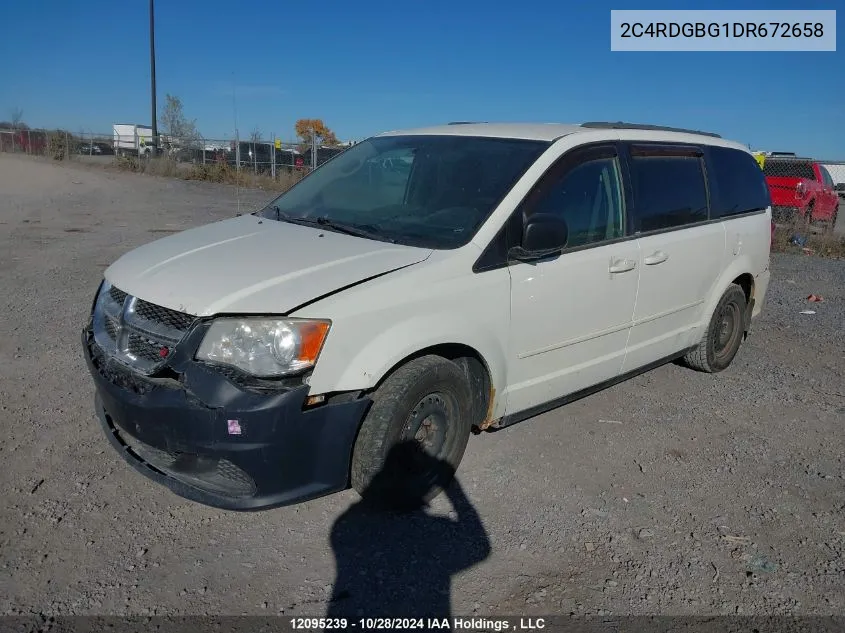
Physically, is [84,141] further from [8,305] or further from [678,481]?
[678,481]

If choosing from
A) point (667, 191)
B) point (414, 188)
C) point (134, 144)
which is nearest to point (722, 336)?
point (667, 191)

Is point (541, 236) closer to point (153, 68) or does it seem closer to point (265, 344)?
point (265, 344)

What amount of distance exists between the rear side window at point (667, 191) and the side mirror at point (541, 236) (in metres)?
1.01

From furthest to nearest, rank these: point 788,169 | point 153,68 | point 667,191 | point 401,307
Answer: point 153,68, point 788,169, point 667,191, point 401,307

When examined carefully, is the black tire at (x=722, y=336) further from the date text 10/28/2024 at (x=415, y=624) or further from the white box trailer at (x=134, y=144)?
the white box trailer at (x=134, y=144)

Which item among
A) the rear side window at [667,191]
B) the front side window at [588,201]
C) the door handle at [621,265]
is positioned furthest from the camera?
the rear side window at [667,191]

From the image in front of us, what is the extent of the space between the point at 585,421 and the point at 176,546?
271cm

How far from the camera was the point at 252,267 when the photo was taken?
10.7 feet

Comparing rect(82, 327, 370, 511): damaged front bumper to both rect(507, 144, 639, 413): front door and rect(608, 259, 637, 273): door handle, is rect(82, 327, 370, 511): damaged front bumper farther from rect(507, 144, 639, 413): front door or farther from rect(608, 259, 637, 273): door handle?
rect(608, 259, 637, 273): door handle

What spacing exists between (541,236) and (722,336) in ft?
9.41

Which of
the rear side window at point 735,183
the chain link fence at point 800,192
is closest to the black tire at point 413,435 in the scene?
the rear side window at point 735,183

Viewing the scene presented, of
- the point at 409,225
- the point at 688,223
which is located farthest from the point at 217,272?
the point at 688,223

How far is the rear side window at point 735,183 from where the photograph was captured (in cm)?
533

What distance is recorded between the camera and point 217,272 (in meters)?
3.23
